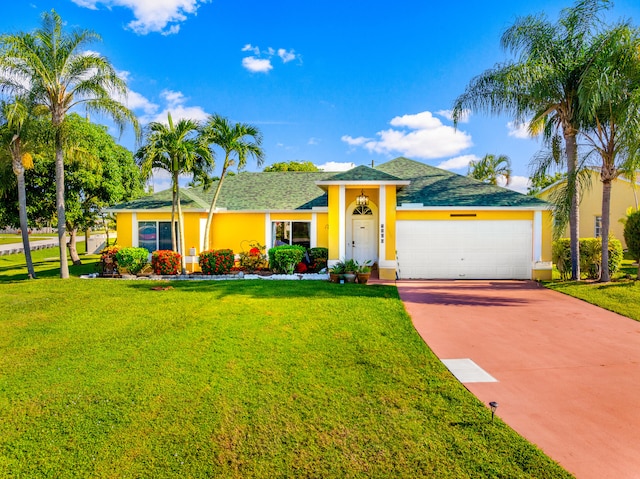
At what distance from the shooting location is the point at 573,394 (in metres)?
4.85

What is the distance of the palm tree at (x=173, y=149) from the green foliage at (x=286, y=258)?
3.84 m

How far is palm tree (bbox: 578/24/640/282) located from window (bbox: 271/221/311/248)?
36.9 feet

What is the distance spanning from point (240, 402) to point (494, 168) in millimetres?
31420

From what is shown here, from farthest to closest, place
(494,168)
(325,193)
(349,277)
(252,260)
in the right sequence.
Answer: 1. (494,168)
2. (325,193)
3. (252,260)
4. (349,277)

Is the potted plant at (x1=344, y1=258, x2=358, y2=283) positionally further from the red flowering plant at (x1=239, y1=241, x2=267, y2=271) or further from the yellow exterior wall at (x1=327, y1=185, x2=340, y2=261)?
the red flowering plant at (x1=239, y1=241, x2=267, y2=271)

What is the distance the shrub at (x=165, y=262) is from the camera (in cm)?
1456

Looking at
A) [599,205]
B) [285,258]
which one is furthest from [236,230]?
[599,205]

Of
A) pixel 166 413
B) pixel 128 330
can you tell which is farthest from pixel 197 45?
pixel 166 413

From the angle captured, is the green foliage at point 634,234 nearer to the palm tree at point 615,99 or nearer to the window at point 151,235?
the palm tree at point 615,99

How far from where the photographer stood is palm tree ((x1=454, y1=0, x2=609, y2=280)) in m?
11.9

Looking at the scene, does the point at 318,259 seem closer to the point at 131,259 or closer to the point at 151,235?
the point at 131,259

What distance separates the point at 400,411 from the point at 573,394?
8.32 feet

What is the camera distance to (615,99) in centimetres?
1121

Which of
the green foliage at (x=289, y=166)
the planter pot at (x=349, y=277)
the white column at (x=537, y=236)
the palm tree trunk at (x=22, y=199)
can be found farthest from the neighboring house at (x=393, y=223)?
the green foliage at (x=289, y=166)
